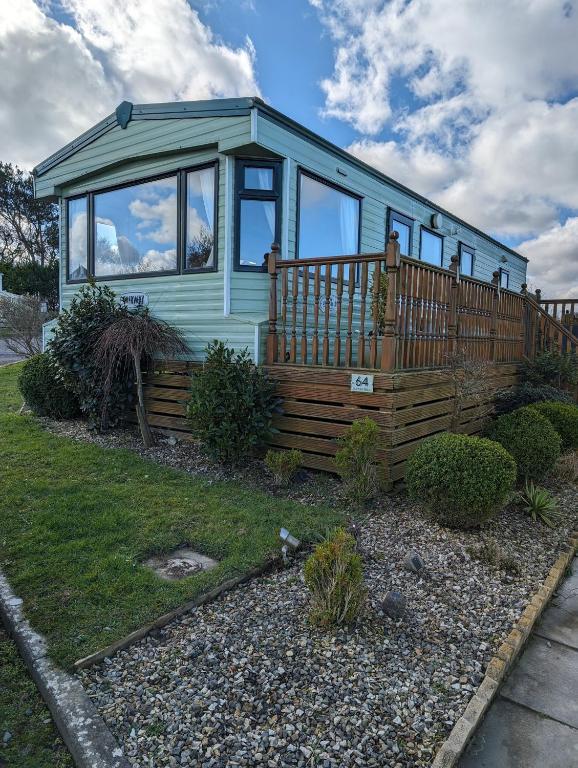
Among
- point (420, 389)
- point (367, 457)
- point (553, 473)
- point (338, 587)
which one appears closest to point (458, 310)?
point (420, 389)

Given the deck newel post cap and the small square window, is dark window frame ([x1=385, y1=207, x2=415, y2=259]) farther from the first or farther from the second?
the deck newel post cap

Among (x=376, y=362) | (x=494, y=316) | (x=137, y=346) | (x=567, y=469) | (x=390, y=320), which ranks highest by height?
(x=494, y=316)

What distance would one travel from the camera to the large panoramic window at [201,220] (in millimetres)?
6059

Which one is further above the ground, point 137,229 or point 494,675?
point 137,229

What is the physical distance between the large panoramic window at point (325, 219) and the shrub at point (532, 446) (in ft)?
10.2

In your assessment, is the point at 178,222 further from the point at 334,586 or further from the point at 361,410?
the point at 334,586

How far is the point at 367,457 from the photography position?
4.30m

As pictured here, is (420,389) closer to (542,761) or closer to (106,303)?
(542,761)

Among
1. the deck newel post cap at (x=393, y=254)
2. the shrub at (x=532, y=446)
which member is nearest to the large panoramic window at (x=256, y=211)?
the deck newel post cap at (x=393, y=254)

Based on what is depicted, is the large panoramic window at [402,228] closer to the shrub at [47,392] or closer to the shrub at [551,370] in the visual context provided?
the shrub at [551,370]

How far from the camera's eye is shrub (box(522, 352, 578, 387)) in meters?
8.12

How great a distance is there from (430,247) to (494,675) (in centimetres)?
875

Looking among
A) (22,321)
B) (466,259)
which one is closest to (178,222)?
(466,259)

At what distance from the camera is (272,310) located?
562 cm
